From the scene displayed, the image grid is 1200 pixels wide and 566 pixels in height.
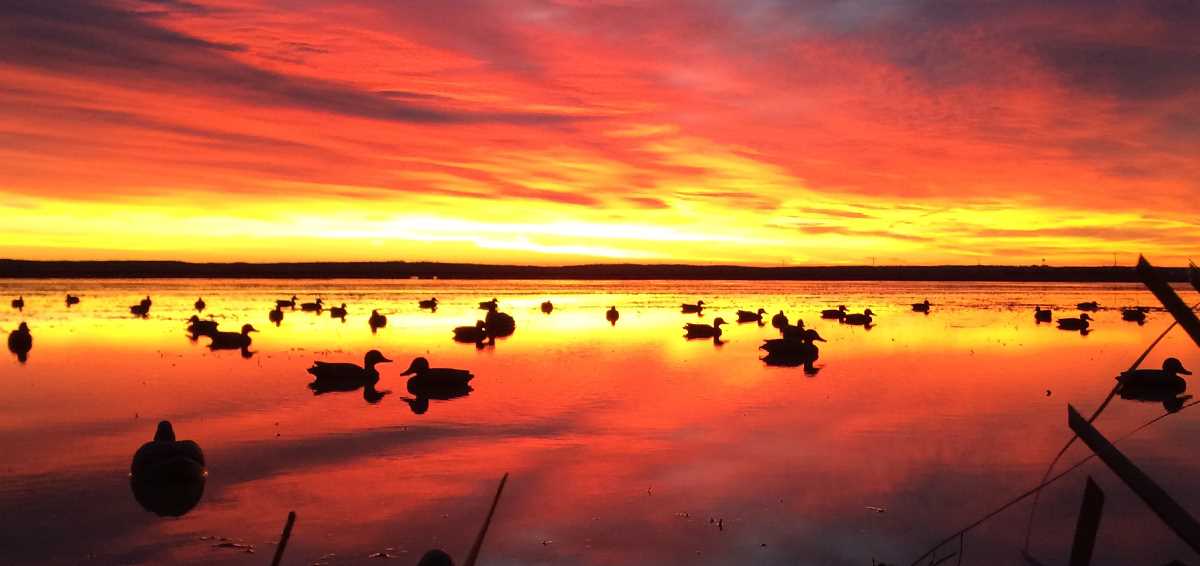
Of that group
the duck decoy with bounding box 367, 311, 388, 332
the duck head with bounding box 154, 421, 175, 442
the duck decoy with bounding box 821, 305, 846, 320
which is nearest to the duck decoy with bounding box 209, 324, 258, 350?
the duck decoy with bounding box 367, 311, 388, 332

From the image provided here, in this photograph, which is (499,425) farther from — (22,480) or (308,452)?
(22,480)

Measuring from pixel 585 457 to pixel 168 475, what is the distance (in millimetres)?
7055

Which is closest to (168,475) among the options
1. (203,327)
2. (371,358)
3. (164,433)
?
(164,433)

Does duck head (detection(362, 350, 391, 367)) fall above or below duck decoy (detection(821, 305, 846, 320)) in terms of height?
below

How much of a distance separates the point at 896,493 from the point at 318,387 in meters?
18.2

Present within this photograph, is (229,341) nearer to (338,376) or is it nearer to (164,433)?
(338,376)

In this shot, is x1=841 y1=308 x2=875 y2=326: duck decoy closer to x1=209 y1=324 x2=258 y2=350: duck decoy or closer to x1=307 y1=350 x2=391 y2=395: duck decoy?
x1=209 y1=324 x2=258 y2=350: duck decoy

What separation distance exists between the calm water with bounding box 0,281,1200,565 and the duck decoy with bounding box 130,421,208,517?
11.4 inches

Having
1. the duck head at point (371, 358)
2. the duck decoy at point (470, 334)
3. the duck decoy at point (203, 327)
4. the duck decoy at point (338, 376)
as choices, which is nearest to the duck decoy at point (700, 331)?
the duck decoy at point (470, 334)

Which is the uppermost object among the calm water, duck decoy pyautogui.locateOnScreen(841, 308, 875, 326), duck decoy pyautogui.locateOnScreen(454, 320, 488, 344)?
duck decoy pyautogui.locateOnScreen(841, 308, 875, 326)

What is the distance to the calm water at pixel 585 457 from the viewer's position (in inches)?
460

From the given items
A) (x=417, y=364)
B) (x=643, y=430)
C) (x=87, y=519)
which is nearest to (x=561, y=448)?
(x=643, y=430)

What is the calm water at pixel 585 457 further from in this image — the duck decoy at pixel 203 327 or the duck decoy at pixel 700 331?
the duck decoy at pixel 700 331

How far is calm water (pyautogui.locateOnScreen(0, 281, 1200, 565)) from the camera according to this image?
11680 millimetres
